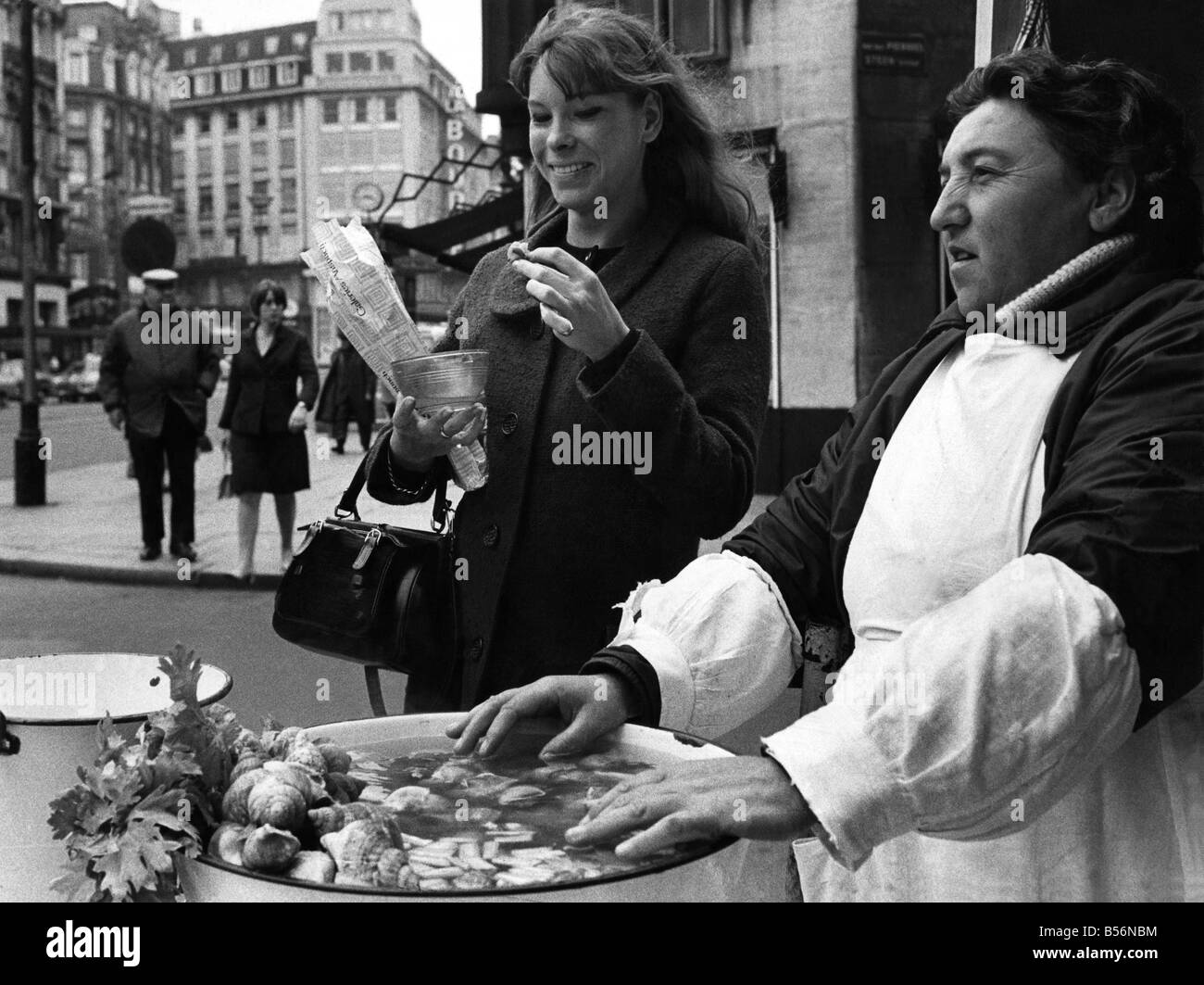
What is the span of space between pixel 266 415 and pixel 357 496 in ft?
21.9

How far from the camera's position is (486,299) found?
8.11 ft

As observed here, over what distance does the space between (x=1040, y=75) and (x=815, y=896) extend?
96 centimetres

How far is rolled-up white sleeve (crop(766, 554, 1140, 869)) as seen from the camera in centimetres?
119

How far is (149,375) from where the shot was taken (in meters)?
9.34

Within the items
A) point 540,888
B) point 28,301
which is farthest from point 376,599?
point 28,301

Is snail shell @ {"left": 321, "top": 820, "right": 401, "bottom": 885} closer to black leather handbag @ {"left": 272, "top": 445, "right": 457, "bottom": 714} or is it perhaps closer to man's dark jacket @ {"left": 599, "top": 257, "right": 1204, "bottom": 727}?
man's dark jacket @ {"left": 599, "top": 257, "right": 1204, "bottom": 727}

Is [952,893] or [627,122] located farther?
[627,122]

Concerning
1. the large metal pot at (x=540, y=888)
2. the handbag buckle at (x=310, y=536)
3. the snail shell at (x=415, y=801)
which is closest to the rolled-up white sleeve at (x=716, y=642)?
the snail shell at (x=415, y=801)

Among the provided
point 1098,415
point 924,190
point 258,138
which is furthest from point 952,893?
point 258,138

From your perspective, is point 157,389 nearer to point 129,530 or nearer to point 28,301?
point 129,530

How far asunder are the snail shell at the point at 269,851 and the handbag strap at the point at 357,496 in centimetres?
125

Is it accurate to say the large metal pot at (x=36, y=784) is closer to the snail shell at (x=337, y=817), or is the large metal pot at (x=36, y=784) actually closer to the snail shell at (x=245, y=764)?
the snail shell at (x=245, y=764)

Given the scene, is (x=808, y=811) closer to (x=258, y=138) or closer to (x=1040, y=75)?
(x=1040, y=75)

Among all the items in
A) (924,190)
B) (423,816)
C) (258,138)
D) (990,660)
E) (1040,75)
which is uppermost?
(258,138)
